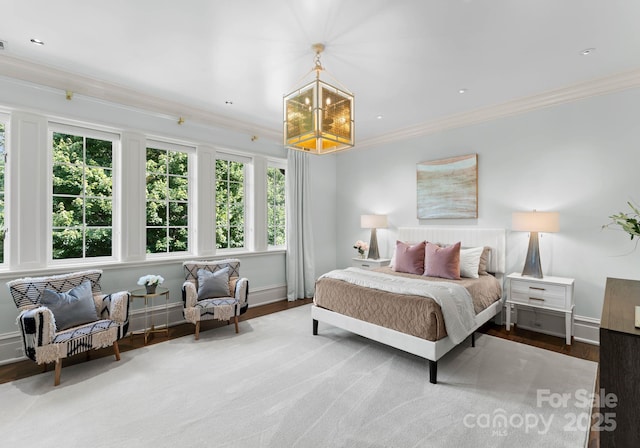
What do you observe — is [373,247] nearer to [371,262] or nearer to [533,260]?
[371,262]

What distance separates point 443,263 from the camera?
12.3 feet

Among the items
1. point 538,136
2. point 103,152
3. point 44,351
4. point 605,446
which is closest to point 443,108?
point 538,136

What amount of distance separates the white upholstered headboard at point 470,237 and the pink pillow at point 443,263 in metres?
0.60

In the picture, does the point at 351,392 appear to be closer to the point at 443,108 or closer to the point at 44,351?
the point at 44,351

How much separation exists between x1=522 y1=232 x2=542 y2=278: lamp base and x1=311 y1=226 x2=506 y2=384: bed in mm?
393

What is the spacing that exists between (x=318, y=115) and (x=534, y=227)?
2758 millimetres

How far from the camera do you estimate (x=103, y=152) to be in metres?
3.69

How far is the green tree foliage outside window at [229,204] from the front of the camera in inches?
186

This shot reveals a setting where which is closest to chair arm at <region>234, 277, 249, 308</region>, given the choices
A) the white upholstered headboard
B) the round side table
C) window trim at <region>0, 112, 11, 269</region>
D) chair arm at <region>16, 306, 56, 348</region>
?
the round side table

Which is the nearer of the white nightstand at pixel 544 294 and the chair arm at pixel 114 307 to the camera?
the chair arm at pixel 114 307

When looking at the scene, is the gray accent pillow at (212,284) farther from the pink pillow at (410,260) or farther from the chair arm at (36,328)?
the pink pillow at (410,260)

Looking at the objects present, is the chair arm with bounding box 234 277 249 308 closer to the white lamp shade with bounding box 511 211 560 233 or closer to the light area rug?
the light area rug

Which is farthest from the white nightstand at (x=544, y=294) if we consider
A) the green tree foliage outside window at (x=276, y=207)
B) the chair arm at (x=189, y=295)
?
the chair arm at (x=189, y=295)

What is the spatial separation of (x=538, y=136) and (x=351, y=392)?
12.1ft
